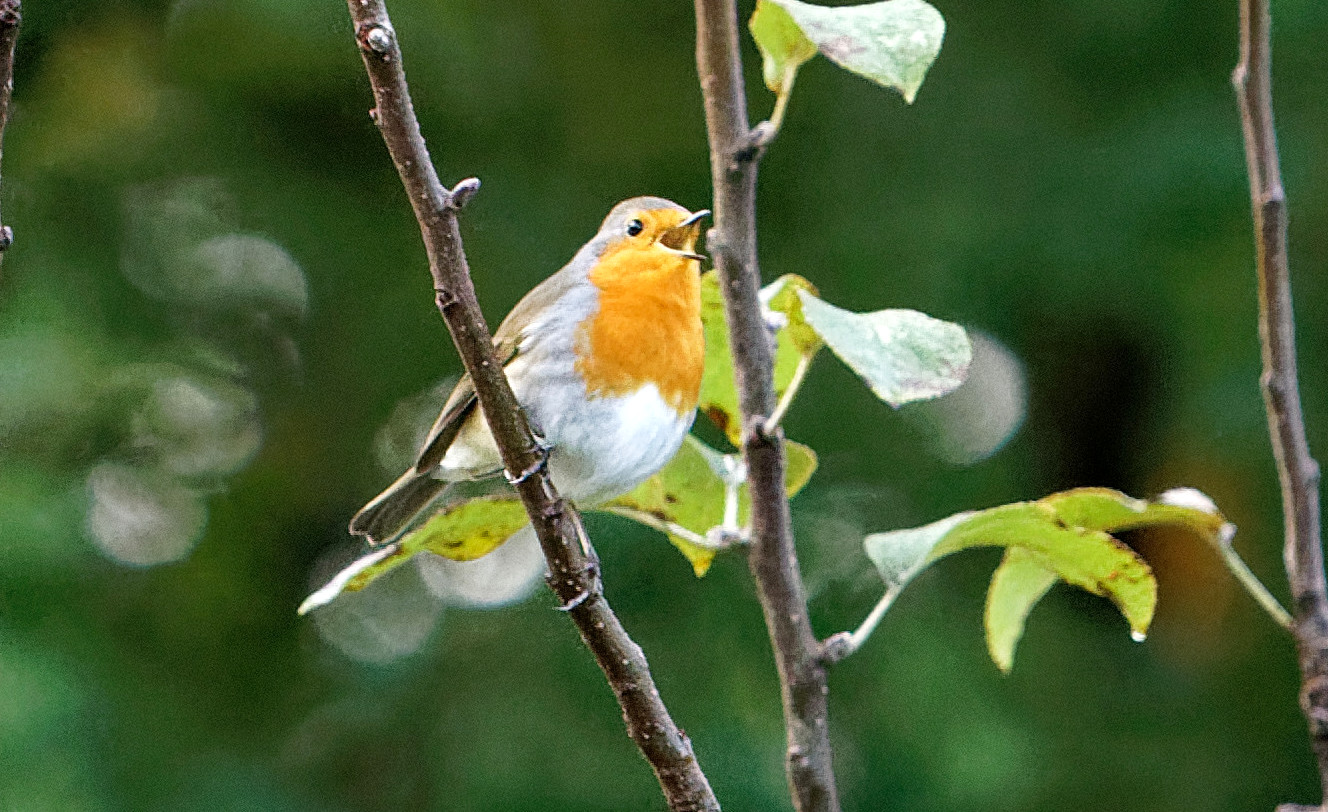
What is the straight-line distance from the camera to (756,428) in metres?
1.06

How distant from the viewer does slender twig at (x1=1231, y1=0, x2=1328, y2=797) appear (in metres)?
1.04

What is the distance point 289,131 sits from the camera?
13.4ft

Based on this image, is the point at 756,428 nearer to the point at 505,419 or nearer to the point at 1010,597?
the point at 505,419

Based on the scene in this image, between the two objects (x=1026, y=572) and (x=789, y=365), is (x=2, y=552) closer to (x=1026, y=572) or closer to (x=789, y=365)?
(x=789, y=365)

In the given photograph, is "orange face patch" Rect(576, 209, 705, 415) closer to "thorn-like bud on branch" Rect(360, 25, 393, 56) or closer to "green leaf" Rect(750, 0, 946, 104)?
"green leaf" Rect(750, 0, 946, 104)

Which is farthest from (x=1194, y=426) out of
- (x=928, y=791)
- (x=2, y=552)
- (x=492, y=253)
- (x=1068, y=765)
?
(x=2, y=552)

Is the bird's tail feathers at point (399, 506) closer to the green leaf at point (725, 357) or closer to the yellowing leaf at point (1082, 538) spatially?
the green leaf at point (725, 357)

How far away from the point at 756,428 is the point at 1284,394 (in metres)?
0.40

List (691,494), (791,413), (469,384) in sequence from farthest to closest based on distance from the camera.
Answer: (791,413)
(469,384)
(691,494)

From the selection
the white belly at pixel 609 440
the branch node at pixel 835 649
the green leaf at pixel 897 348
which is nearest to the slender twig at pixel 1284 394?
the green leaf at pixel 897 348

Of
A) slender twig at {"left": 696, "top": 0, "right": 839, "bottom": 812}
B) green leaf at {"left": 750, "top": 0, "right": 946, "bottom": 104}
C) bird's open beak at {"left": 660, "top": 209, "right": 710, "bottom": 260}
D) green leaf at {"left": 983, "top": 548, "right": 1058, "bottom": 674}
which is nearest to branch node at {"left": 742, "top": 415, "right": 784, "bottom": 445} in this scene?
slender twig at {"left": 696, "top": 0, "right": 839, "bottom": 812}

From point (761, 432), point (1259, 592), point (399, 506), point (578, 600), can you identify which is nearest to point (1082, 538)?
point (1259, 592)

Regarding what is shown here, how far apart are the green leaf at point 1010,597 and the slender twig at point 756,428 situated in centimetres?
35

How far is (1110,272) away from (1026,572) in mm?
2746
